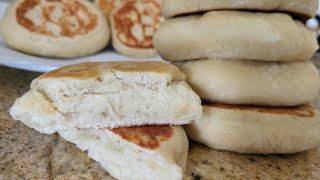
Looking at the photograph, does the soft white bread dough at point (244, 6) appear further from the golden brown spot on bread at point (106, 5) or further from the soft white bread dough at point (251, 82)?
the golden brown spot on bread at point (106, 5)

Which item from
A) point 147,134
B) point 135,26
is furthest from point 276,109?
point 135,26

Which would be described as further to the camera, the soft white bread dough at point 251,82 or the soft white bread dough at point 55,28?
the soft white bread dough at point 55,28

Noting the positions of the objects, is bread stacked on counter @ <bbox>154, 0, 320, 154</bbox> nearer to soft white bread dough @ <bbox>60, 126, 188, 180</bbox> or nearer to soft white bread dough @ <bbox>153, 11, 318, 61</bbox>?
soft white bread dough @ <bbox>153, 11, 318, 61</bbox>

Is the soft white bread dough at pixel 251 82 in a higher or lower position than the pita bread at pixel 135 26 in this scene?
higher

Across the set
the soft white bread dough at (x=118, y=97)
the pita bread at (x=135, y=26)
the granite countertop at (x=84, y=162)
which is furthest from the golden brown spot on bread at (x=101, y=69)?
the pita bread at (x=135, y=26)

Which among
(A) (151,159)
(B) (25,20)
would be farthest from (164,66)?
(B) (25,20)

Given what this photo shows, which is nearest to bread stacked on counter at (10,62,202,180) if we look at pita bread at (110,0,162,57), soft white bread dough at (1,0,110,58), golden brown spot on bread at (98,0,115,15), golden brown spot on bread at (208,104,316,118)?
golden brown spot on bread at (208,104,316,118)

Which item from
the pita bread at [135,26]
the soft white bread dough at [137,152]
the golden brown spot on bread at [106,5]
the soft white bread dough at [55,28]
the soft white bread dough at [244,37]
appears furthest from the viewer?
the golden brown spot on bread at [106,5]

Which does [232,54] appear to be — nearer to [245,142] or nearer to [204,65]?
[204,65]
